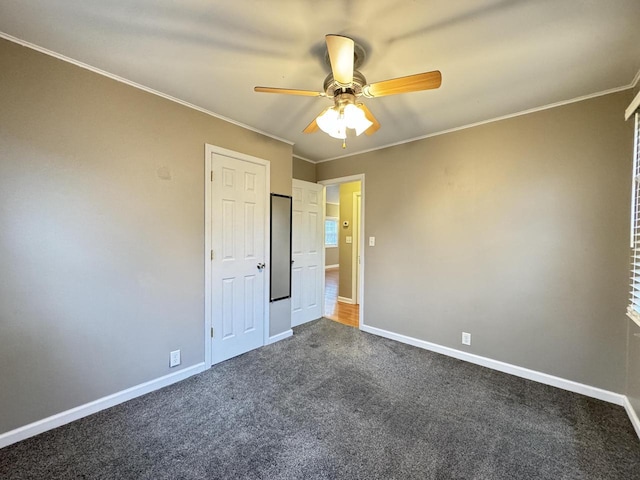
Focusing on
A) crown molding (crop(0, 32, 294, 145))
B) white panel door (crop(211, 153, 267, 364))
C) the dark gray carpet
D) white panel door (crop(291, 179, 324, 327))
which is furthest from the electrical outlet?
crown molding (crop(0, 32, 294, 145))

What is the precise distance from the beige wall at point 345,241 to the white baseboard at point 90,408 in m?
3.17

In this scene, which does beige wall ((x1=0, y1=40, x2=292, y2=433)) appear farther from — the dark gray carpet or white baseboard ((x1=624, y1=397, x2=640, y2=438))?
white baseboard ((x1=624, y1=397, x2=640, y2=438))

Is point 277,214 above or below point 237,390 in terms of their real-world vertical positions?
above

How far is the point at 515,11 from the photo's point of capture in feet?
4.54

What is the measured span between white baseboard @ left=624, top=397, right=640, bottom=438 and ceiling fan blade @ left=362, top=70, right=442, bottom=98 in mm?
2551

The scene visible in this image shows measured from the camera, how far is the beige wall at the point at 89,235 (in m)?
1.66

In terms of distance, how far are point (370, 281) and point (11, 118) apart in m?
3.45

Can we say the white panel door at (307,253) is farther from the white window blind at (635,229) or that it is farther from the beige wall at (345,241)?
the white window blind at (635,229)

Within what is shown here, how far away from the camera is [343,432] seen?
5.85ft

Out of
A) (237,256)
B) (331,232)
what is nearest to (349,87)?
(237,256)

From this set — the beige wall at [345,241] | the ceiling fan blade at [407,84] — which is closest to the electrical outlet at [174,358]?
the ceiling fan blade at [407,84]

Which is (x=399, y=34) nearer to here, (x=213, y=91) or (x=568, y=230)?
(x=213, y=91)

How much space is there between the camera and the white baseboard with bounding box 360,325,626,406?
2131mm

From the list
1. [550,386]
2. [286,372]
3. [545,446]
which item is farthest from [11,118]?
[550,386]
